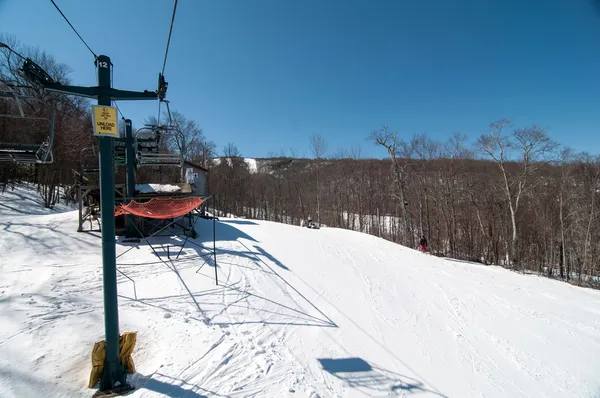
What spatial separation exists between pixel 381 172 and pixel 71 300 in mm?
35986

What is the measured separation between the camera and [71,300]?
20.3 ft

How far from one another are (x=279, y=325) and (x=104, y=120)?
204 inches

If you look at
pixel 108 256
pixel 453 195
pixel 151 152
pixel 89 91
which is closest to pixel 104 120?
pixel 89 91

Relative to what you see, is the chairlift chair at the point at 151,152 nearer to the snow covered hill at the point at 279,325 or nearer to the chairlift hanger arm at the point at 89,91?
the snow covered hill at the point at 279,325

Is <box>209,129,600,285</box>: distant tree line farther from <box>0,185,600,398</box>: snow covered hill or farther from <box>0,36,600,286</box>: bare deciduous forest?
<box>0,185,600,398</box>: snow covered hill

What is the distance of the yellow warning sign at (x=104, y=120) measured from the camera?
3.53m

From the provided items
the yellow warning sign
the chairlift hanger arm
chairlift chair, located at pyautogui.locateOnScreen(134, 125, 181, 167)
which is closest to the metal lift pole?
the chairlift hanger arm

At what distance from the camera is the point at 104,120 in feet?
11.8

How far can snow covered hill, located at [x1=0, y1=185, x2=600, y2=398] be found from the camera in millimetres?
4332

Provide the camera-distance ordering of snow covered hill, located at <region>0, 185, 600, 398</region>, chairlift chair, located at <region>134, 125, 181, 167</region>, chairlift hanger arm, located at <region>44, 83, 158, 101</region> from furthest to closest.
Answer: chairlift chair, located at <region>134, 125, 181, 167</region> < snow covered hill, located at <region>0, 185, 600, 398</region> < chairlift hanger arm, located at <region>44, 83, 158, 101</region>

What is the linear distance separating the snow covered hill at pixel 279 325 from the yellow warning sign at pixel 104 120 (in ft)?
12.0

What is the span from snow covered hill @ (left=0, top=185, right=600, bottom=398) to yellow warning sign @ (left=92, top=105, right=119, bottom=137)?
3651 millimetres

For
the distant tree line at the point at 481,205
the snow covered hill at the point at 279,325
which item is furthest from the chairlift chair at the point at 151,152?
the distant tree line at the point at 481,205

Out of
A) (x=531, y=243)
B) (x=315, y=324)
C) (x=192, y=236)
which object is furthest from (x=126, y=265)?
(x=531, y=243)
